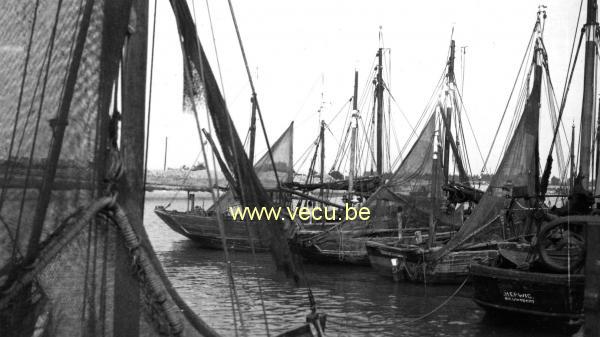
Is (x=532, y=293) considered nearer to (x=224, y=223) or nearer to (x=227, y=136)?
(x=227, y=136)

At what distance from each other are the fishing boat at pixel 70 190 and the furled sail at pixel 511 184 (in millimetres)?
15626

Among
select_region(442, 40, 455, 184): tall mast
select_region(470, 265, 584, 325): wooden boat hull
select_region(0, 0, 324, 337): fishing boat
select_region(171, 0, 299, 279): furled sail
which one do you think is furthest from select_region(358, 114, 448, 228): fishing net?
select_region(0, 0, 324, 337): fishing boat

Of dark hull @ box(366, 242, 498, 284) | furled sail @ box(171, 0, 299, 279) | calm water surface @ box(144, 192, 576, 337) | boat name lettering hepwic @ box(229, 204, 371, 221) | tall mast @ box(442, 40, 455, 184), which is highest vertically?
tall mast @ box(442, 40, 455, 184)

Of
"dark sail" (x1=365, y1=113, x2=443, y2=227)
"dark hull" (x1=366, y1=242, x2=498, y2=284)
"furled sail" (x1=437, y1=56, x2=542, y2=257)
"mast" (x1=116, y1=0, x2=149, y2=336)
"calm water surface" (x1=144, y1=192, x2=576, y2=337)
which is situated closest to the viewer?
"mast" (x1=116, y1=0, x2=149, y2=336)

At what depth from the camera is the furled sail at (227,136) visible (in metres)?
4.30

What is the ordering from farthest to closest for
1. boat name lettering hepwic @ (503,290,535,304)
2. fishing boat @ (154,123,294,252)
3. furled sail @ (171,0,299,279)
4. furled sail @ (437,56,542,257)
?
fishing boat @ (154,123,294,252)
furled sail @ (437,56,542,257)
boat name lettering hepwic @ (503,290,535,304)
furled sail @ (171,0,299,279)

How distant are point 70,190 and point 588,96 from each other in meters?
16.5

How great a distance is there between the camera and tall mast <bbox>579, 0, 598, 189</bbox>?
51.9 feet

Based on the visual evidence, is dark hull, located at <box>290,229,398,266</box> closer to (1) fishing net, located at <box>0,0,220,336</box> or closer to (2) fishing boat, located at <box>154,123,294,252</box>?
(2) fishing boat, located at <box>154,123,294,252</box>

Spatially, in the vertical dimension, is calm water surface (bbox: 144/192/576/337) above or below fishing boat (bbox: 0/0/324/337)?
below

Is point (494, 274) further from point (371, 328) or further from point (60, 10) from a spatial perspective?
point (60, 10)

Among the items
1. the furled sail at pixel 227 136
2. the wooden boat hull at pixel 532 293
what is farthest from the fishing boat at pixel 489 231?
the furled sail at pixel 227 136

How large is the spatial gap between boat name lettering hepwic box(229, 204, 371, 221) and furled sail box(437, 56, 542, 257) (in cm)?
570

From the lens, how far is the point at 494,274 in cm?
1324
